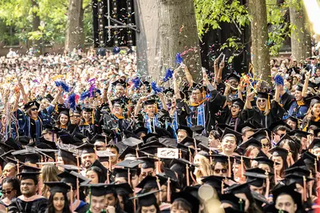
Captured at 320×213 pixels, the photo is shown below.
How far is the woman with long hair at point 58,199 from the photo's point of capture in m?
9.74

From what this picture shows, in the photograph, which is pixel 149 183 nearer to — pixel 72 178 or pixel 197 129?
pixel 72 178

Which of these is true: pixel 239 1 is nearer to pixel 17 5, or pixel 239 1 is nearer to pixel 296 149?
pixel 296 149

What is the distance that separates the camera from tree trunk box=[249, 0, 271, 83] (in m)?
18.1

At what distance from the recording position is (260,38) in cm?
1833

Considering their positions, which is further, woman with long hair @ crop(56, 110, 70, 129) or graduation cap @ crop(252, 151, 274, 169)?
woman with long hair @ crop(56, 110, 70, 129)

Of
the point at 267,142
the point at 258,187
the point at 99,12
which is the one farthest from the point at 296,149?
the point at 99,12

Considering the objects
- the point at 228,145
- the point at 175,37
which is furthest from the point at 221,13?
the point at 228,145

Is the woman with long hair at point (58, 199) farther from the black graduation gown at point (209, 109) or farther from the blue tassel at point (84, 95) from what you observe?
the blue tassel at point (84, 95)

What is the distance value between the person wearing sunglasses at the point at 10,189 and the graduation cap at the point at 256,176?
289 cm

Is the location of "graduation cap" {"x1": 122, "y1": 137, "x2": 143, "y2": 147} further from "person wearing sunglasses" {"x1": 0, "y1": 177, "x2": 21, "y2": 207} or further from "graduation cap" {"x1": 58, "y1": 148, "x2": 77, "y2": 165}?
"person wearing sunglasses" {"x1": 0, "y1": 177, "x2": 21, "y2": 207}

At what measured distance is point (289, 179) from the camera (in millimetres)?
10047

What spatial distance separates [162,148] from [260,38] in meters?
7.35

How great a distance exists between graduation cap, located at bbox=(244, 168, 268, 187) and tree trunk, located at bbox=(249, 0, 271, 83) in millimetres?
7881

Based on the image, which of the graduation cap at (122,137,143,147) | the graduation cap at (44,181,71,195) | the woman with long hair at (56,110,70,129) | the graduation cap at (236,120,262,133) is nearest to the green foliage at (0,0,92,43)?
the woman with long hair at (56,110,70,129)
